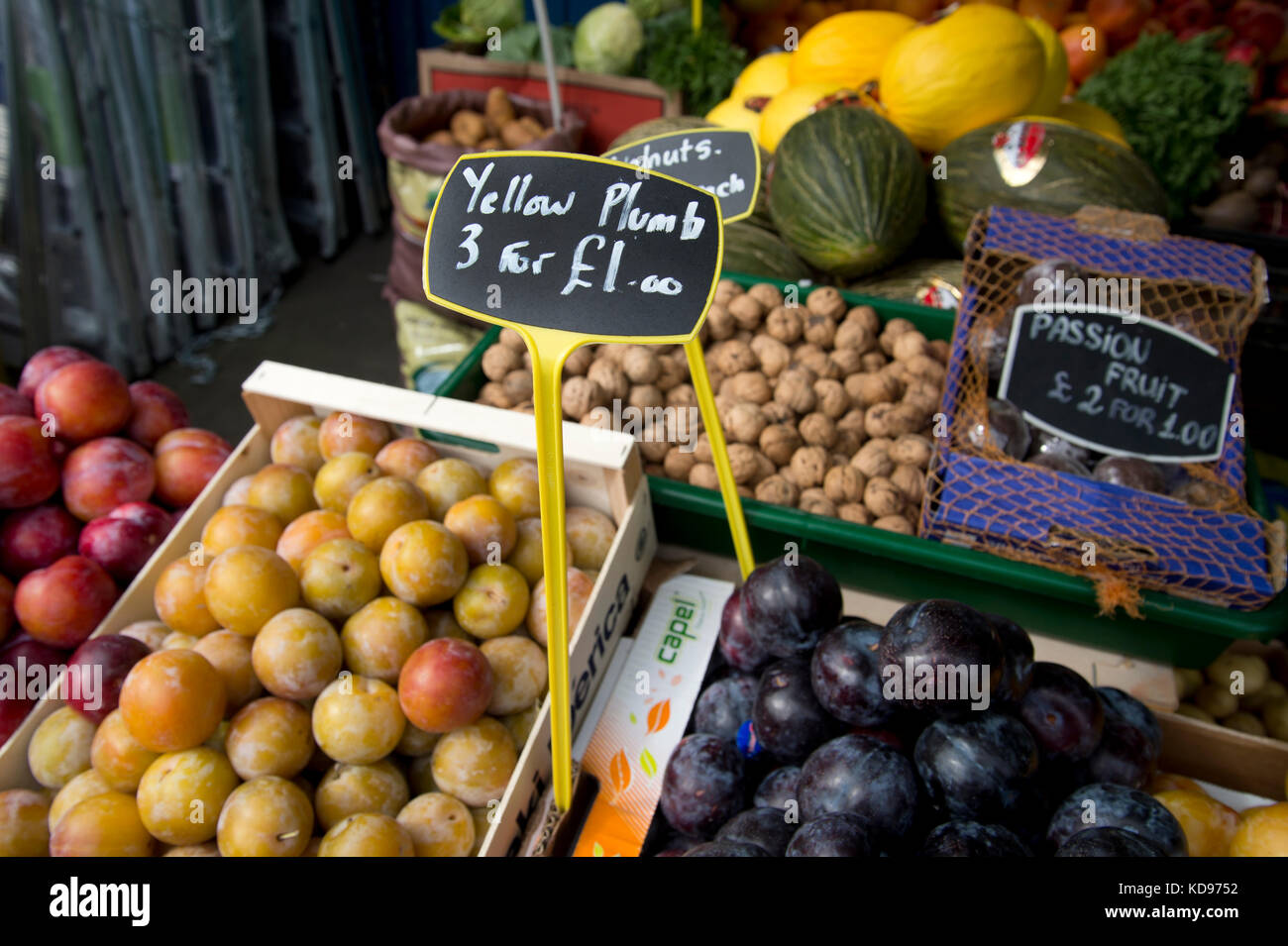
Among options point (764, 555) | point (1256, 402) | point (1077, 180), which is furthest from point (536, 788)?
point (1256, 402)

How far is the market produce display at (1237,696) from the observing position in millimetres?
1457

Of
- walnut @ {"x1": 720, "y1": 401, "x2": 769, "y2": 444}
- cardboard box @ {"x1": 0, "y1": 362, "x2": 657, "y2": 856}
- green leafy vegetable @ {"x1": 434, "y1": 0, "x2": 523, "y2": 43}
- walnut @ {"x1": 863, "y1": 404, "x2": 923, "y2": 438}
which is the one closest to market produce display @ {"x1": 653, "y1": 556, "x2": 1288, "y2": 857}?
cardboard box @ {"x1": 0, "y1": 362, "x2": 657, "y2": 856}

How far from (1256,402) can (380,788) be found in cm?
257

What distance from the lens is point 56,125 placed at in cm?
279

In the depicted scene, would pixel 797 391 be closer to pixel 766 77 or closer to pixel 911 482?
pixel 911 482

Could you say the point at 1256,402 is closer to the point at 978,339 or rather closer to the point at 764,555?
the point at 978,339

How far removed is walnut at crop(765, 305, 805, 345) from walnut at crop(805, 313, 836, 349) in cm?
2

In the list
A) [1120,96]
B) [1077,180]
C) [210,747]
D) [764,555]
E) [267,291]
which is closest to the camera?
[210,747]

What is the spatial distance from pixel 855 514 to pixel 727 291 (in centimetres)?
64

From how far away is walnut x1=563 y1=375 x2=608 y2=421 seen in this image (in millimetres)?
1604

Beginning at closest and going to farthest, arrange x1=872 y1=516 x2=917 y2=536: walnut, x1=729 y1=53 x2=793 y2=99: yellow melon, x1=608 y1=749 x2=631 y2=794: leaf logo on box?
x1=608 y1=749 x2=631 y2=794: leaf logo on box, x1=872 y1=516 x2=917 y2=536: walnut, x1=729 y1=53 x2=793 y2=99: yellow melon

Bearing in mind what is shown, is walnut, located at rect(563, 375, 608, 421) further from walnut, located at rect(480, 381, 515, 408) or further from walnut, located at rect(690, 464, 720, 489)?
walnut, located at rect(690, 464, 720, 489)
